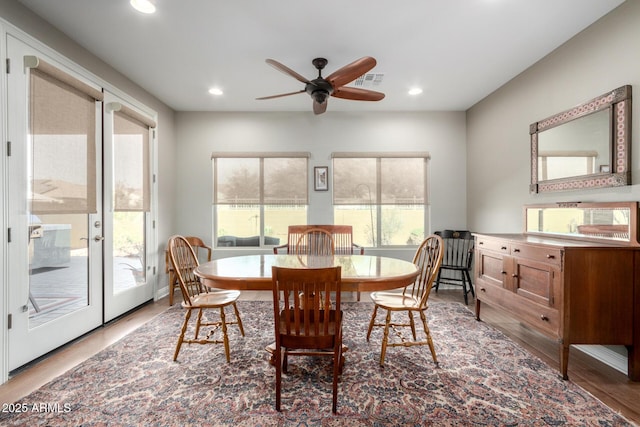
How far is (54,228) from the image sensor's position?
7.80 ft

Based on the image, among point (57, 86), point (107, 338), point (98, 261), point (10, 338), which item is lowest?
point (107, 338)

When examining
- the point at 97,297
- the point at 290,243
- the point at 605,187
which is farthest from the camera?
the point at 290,243

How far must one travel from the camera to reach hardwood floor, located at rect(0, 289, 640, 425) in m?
1.80

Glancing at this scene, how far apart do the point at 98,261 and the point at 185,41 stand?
234cm

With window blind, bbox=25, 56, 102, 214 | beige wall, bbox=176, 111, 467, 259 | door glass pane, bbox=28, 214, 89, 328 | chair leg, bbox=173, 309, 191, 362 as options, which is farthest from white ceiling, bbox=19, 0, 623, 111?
chair leg, bbox=173, 309, 191, 362

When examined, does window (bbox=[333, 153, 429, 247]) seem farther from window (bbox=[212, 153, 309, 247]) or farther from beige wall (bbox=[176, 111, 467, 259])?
window (bbox=[212, 153, 309, 247])

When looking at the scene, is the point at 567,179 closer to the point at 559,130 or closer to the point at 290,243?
the point at 559,130

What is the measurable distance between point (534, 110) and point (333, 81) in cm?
231

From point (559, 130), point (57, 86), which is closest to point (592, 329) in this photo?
point (559, 130)

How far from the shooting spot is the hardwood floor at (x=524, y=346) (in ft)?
5.90

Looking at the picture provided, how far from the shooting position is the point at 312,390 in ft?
6.05

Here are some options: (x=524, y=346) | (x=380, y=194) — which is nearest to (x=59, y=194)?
(x=380, y=194)

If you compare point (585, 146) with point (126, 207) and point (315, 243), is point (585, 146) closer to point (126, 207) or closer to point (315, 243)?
point (315, 243)

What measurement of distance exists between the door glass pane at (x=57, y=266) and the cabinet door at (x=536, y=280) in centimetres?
399
